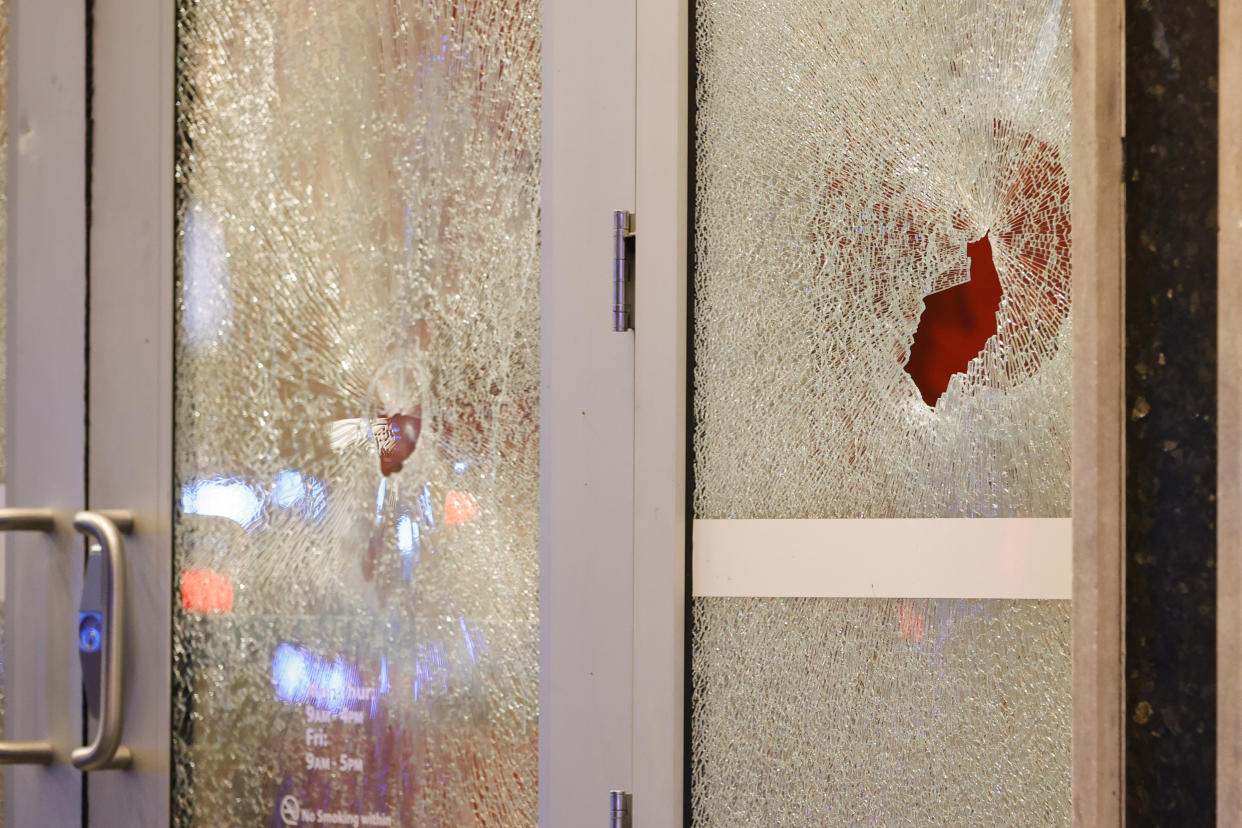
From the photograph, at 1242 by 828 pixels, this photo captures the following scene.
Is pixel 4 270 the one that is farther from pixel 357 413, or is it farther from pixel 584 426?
pixel 584 426

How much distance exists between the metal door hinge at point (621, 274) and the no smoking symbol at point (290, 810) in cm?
73

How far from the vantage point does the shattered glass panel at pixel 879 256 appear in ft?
3.80

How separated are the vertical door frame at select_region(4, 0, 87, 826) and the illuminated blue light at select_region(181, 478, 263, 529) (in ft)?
0.53

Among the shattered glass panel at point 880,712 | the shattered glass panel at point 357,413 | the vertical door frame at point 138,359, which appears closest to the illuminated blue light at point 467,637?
the shattered glass panel at point 357,413

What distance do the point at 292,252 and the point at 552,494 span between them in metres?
0.47

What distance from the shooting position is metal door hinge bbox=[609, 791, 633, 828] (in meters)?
1.17

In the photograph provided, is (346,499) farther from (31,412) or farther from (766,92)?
Result: (766,92)

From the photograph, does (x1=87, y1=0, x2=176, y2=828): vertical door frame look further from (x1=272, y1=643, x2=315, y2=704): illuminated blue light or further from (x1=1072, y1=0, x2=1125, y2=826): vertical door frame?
(x1=1072, y1=0, x2=1125, y2=826): vertical door frame

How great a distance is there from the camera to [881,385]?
1184mm

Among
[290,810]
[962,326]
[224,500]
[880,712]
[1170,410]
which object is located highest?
[962,326]

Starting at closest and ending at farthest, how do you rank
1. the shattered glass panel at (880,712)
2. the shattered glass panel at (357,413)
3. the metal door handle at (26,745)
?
the shattered glass panel at (880,712), the shattered glass panel at (357,413), the metal door handle at (26,745)

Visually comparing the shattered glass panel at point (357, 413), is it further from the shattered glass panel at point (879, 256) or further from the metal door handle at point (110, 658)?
the shattered glass panel at point (879, 256)

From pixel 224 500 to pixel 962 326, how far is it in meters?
0.94

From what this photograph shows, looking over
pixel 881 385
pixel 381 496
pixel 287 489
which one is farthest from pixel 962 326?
pixel 287 489
